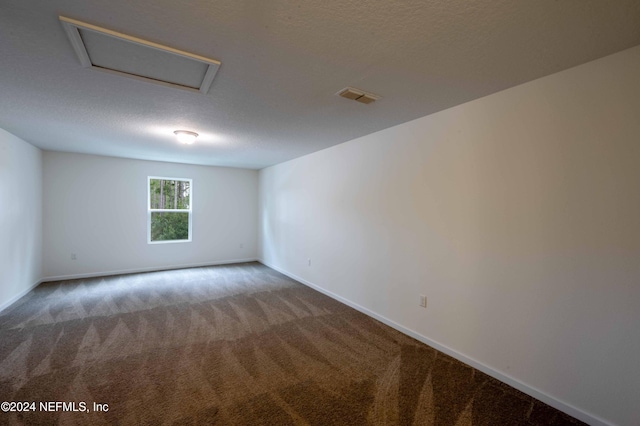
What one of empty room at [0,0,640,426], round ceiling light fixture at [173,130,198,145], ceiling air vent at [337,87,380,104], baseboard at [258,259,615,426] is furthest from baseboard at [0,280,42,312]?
ceiling air vent at [337,87,380,104]

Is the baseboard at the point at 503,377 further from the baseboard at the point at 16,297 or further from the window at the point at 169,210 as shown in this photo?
the baseboard at the point at 16,297

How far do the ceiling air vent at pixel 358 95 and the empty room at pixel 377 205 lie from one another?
3cm

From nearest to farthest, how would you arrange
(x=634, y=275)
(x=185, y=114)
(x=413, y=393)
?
(x=634, y=275), (x=413, y=393), (x=185, y=114)

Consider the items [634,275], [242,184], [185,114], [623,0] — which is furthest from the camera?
[242,184]

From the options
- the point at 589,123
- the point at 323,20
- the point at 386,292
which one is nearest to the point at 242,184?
the point at 386,292

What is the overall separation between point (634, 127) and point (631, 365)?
1442mm

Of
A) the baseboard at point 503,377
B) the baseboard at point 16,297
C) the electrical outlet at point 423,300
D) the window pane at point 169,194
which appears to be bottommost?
the baseboard at point 503,377

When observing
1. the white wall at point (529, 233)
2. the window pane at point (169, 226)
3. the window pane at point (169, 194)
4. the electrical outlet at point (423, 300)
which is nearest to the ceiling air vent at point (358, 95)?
the white wall at point (529, 233)

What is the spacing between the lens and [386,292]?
3.33 m

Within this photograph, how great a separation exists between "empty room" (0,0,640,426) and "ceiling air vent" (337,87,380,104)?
0.03 metres

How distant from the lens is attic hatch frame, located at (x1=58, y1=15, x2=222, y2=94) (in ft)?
4.73

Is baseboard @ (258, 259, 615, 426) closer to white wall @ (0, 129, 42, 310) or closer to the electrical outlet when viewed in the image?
the electrical outlet

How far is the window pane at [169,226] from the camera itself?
19.1 feet

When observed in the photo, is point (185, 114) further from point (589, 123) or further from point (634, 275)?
point (634, 275)
